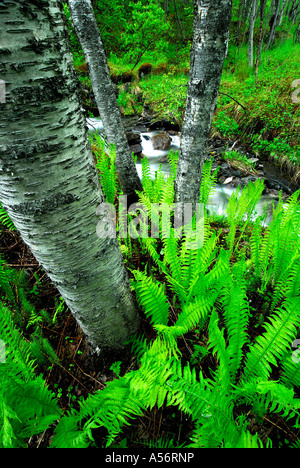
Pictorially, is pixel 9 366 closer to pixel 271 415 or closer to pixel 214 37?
pixel 271 415

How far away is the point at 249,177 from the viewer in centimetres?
523

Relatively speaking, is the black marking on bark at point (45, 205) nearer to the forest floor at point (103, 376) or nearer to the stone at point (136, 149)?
the forest floor at point (103, 376)

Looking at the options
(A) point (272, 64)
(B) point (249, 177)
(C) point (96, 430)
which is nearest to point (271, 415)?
(C) point (96, 430)

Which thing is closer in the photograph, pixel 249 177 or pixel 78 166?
pixel 78 166

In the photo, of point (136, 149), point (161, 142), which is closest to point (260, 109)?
point (161, 142)

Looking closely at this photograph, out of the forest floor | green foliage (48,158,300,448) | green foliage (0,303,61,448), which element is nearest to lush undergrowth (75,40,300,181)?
green foliage (48,158,300,448)

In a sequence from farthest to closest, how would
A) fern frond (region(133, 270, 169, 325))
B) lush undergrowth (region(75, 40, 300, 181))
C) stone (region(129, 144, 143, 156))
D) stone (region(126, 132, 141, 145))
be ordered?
stone (region(126, 132, 141, 145)) → stone (region(129, 144, 143, 156)) → lush undergrowth (region(75, 40, 300, 181)) → fern frond (region(133, 270, 169, 325))

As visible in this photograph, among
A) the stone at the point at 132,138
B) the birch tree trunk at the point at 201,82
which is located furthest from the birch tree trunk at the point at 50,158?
the stone at the point at 132,138

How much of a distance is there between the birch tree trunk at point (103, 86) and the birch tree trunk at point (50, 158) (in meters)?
2.19

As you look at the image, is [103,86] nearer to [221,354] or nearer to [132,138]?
[221,354]

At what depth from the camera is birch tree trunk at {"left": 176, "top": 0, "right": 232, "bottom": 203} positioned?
5.48ft

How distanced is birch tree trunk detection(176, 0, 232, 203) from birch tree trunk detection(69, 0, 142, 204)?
106 cm

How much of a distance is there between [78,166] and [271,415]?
64.5 inches

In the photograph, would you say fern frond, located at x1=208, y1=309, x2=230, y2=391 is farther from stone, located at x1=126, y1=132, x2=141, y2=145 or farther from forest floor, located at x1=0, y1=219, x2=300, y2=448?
stone, located at x1=126, y1=132, x2=141, y2=145
